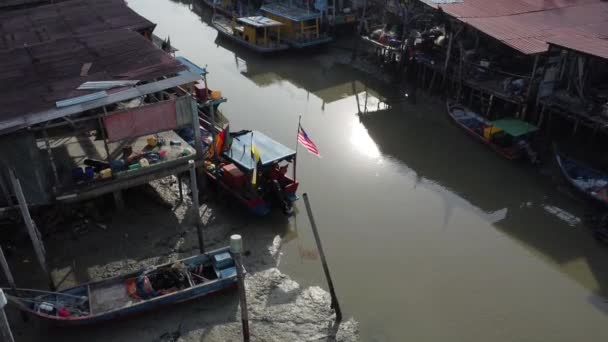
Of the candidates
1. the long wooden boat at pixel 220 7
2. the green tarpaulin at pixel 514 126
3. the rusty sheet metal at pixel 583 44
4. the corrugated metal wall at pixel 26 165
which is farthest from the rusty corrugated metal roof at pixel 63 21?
the rusty sheet metal at pixel 583 44

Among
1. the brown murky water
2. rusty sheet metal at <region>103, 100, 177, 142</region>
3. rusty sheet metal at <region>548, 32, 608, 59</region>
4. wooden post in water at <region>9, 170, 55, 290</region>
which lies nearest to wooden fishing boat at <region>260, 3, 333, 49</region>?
the brown murky water

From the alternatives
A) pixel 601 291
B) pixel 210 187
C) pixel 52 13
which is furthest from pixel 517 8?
pixel 52 13

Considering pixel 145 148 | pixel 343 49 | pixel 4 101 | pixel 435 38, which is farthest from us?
pixel 343 49

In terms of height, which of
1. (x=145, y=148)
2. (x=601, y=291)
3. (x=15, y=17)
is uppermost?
(x=15, y=17)

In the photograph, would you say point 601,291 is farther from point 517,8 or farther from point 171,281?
Result: point 517,8

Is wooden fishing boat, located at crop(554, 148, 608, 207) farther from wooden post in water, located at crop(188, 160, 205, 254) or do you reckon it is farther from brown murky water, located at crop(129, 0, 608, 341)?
wooden post in water, located at crop(188, 160, 205, 254)

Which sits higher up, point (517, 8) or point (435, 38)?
point (517, 8)

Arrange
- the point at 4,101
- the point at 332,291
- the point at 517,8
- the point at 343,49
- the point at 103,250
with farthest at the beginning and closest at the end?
the point at 343,49, the point at 517,8, the point at 103,250, the point at 4,101, the point at 332,291

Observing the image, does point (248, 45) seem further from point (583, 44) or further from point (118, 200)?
point (583, 44)
